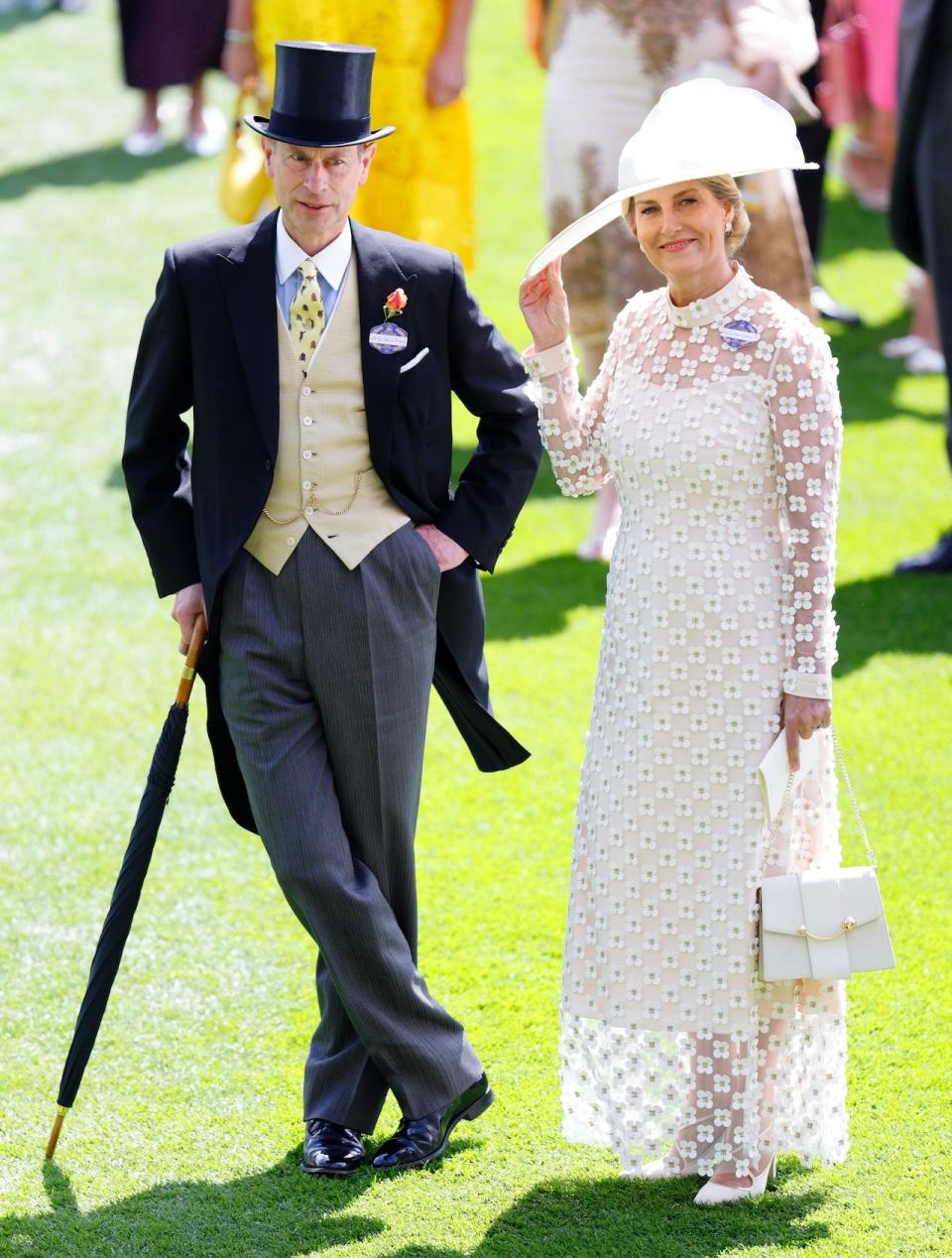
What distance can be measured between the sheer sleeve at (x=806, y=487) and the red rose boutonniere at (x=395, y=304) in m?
0.70

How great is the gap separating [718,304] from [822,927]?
116 centimetres

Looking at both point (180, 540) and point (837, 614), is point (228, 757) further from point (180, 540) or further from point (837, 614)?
point (837, 614)

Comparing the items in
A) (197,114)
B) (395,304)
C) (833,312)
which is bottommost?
(833,312)

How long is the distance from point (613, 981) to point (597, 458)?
103 cm

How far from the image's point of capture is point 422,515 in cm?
402

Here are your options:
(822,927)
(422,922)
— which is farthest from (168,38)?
(822,927)

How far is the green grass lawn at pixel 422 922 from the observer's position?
13.0 feet

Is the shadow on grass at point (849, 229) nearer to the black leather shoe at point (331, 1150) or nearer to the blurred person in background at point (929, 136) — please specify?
the blurred person in background at point (929, 136)

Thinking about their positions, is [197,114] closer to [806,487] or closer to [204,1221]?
[806,487]

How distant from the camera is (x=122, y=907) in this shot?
409 cm

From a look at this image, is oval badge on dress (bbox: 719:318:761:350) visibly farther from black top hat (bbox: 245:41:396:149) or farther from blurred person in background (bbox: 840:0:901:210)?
blurred person in background (bbox: 840:0:901:210)

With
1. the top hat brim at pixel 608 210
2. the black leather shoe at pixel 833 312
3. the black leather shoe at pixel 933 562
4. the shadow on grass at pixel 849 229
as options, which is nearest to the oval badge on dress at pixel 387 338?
the top hat brim at pixel 608 210

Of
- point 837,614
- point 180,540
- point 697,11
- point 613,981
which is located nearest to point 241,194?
point 697,11

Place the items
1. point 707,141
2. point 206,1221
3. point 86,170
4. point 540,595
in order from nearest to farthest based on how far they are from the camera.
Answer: point 707,141
point 206,1221
point 540,595
point 86,170
